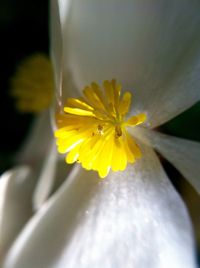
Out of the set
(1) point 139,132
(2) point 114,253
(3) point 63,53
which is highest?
(3) point 63,53

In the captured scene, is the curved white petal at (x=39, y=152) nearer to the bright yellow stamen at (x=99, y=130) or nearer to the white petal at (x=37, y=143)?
the white petal at (x=37, y=143)

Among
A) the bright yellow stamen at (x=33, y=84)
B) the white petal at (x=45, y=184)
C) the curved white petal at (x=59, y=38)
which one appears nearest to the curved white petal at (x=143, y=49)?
the curved white petal at (x=59, y=38)

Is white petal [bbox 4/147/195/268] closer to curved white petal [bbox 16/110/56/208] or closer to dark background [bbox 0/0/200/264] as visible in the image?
curved white petal [bbox 16/110/56/208]

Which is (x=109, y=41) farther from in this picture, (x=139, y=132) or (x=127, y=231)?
(x=127, y=231)

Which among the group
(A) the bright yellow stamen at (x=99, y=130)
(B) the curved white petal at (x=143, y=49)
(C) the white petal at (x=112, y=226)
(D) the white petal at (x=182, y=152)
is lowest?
(C) the white petal at (x=112, y=226)

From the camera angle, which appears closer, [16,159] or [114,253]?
[114,253]

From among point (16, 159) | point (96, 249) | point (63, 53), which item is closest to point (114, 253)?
point (96, 249)

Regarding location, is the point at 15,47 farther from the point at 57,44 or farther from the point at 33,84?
the point at 57,44
